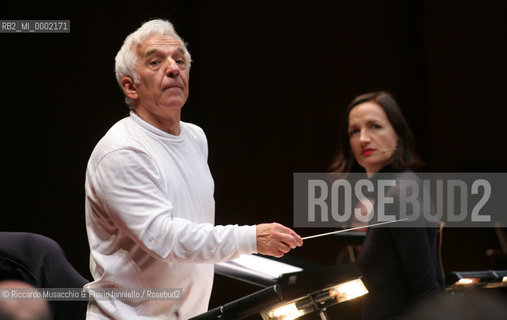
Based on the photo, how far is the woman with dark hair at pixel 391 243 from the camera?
8.03 feet

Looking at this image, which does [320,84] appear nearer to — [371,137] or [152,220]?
[371,137]

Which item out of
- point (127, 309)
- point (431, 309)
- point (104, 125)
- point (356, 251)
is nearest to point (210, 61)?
point (104, 125)

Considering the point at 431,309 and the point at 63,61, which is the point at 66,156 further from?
the point at 431,309

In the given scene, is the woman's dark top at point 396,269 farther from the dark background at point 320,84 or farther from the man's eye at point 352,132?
the dark background at point 320,84

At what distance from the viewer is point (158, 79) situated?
1.90 m

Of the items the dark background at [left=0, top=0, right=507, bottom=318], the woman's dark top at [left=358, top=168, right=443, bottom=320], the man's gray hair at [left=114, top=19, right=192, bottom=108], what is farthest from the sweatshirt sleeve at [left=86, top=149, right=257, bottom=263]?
the dark background at [left=0, top=0, right=507, bottom=318]

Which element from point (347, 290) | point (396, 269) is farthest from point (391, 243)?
point (347, 290)

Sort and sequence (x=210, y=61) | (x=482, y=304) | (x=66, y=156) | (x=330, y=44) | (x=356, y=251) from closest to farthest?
1. (x=482, y=304)
2. (x=66, y=156)
3. (x=356, y=251)
4. (x=210, y=61)
5. (x=330, y=44)

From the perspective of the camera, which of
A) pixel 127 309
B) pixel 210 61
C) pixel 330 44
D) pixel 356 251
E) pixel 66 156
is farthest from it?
pixel 330 44

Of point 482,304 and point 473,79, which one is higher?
point 473,79

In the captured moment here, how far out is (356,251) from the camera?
3922mm

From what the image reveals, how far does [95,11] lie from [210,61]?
93cm

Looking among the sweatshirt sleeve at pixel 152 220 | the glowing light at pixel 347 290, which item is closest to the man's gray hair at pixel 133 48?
the sweatshirt sleeve at pixel 152 220

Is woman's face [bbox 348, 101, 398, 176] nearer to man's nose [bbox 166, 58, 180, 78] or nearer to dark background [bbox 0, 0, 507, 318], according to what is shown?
man's nose [bbox 166, 58, 180, 78]
